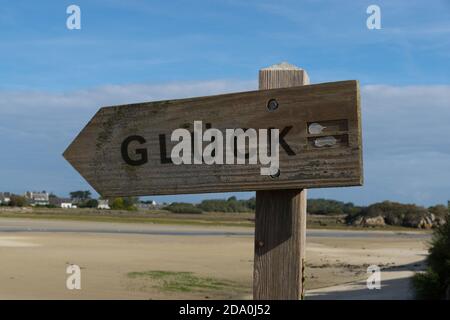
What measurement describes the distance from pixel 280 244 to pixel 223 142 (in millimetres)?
408

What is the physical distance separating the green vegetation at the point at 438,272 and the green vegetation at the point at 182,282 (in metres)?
7.63

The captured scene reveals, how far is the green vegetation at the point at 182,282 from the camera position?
18.2m

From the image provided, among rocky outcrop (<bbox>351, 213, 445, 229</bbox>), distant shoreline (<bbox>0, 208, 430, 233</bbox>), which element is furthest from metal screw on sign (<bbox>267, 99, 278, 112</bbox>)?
rocky outcrop (<bbox>351, 213, 445, 229</bbox>)

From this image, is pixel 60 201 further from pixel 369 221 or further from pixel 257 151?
pixel 257 151

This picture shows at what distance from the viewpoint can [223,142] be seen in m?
2.41

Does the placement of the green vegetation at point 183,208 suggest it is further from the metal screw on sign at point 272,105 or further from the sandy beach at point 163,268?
the metal screw on sign at point 272,105

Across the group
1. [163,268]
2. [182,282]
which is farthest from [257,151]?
[163,268]

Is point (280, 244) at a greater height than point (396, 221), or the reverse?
point (280, 244)

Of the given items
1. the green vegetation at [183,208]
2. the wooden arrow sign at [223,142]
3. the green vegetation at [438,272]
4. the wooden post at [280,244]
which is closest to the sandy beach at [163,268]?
the green vegetation at [438,272]

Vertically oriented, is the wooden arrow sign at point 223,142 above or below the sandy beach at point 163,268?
above

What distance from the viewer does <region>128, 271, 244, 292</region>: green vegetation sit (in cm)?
1820

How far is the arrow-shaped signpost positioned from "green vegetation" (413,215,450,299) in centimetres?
910

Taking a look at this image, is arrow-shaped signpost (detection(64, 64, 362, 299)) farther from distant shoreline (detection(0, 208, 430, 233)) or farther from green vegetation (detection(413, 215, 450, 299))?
distant shoreline (detection(0, 208, 430, 233))

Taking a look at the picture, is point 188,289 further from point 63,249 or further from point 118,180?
point 118,180
